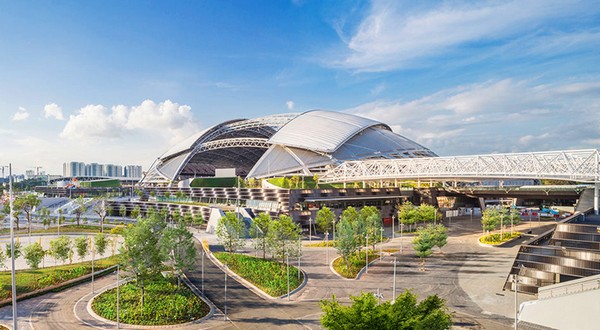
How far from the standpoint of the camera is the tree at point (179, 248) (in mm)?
30839

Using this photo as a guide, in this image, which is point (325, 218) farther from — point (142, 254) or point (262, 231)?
point (142, 254)

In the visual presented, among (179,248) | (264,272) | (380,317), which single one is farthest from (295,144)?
(380,317)

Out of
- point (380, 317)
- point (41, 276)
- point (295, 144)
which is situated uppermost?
point (295, 144)

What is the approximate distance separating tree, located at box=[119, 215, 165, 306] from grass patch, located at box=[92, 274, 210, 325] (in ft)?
3.41

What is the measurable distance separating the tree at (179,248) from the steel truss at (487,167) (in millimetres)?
51799

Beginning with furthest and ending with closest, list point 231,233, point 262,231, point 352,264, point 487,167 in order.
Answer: point 487,167 → point 262,231 → point 231,233 → point 352,264

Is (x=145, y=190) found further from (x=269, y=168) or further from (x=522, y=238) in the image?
(x=522, y=238)

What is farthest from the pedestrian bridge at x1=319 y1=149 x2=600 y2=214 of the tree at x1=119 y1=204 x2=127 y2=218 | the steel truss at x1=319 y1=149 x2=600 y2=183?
the tree at x1=119 y1=204 x2=127 y2=218

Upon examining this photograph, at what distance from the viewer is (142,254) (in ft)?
93.2

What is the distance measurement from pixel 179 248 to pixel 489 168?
54.3m

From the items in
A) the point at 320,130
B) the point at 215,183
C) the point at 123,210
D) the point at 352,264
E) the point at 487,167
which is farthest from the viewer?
the point at 320,130

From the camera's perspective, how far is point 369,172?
81.2 metres

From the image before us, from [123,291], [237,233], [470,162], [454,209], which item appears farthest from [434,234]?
[454,209]

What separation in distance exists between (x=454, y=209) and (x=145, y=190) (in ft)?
268
